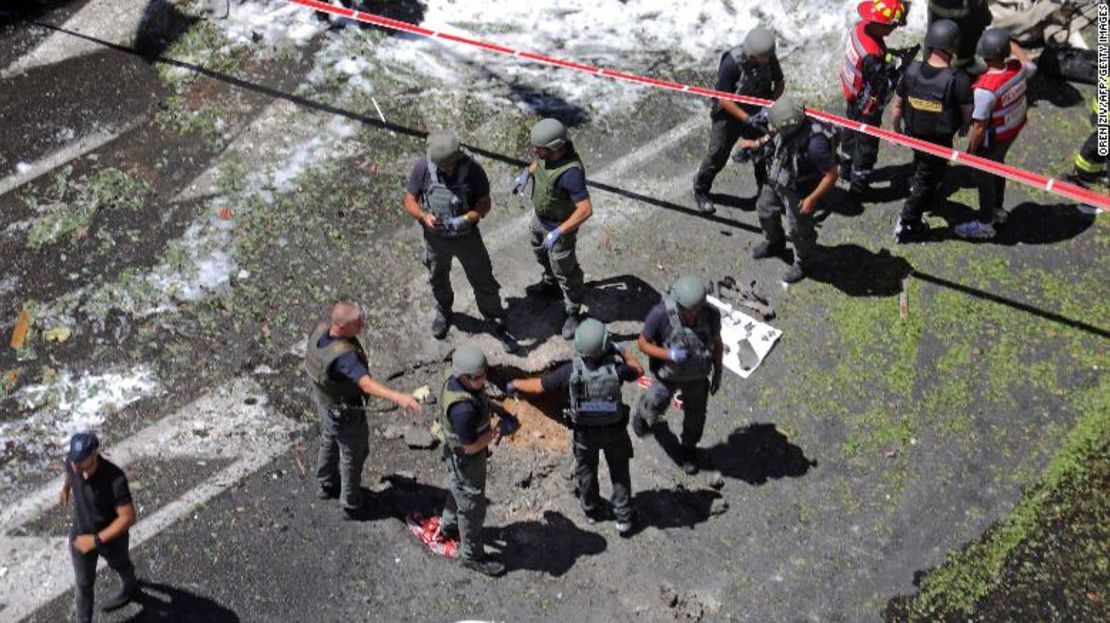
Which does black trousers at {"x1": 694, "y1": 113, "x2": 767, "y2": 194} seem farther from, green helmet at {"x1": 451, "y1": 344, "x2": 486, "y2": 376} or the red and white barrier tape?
green helmet at {"x1": 451, "y1": 344, "x2": 486, "y2": 376}

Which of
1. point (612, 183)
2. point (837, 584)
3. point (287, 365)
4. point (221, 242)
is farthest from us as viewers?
point (612, 183)

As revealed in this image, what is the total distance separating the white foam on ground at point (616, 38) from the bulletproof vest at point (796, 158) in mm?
2743

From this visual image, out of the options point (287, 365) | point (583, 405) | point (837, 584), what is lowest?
point (837, 584)

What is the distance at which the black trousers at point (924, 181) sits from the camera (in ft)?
32.8

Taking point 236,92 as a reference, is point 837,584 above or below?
below

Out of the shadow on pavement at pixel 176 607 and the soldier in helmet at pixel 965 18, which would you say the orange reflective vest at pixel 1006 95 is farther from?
the shadow on pavement at pixel 176 607

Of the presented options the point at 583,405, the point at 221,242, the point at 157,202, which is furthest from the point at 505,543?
the point at 157,202

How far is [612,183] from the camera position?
1099cm

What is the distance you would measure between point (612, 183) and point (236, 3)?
4.87 meters

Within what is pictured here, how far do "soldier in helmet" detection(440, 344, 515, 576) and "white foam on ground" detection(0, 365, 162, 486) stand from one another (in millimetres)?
2928

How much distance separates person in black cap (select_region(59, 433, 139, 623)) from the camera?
6.85 metres

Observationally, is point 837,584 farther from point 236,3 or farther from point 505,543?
point 236,3

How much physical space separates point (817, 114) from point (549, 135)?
3448 mm

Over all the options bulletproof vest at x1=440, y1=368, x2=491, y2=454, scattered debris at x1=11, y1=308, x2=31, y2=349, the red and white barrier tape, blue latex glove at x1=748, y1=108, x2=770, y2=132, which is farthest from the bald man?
the red and white barrier tape
